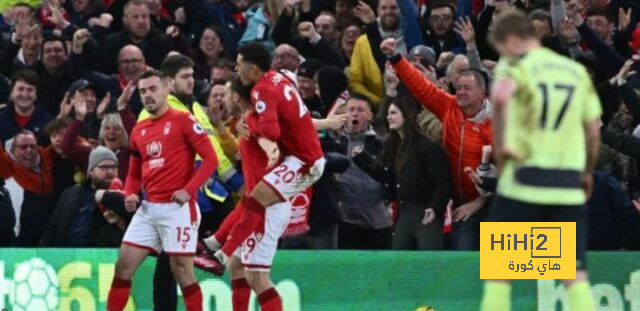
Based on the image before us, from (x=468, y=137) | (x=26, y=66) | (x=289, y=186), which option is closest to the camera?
(x=289, y=186)

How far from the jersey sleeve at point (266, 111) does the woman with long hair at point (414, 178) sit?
7.44 feet

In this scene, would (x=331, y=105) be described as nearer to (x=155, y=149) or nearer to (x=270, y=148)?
(x=155, y=149)

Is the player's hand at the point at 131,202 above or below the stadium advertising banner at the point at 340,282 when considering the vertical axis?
above

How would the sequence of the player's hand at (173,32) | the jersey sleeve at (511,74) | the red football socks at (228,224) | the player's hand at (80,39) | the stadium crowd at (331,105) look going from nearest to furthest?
the jersey sleeve at (511,74) → the red football socks at (228,224) → the stadium crowd at (331,105) → the player's hand at (80,39) → the player's hand at (173,32)

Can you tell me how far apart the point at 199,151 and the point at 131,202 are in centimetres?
87

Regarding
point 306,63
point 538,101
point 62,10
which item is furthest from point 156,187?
point 62,10

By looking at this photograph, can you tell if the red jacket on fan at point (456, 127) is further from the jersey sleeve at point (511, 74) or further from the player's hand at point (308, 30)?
the jersey sleeve at point (511, 74)

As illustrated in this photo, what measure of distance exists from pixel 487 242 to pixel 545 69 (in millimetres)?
4864

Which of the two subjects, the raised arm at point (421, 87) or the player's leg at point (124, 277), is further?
the raised arm at point (421, 87)

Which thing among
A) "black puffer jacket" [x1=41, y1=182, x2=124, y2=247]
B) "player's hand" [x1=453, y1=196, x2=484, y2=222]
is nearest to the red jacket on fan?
"player's hand" [x1=453, y1=196, x2=484, y2=222]

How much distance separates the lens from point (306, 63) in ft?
62.3

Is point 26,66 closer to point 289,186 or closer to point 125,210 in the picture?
point 125,210

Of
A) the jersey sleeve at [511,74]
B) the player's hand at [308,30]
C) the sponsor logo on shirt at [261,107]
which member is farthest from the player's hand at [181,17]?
the jersey sleeve at [511,74]

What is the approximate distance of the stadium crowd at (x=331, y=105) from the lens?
16.9 metres
